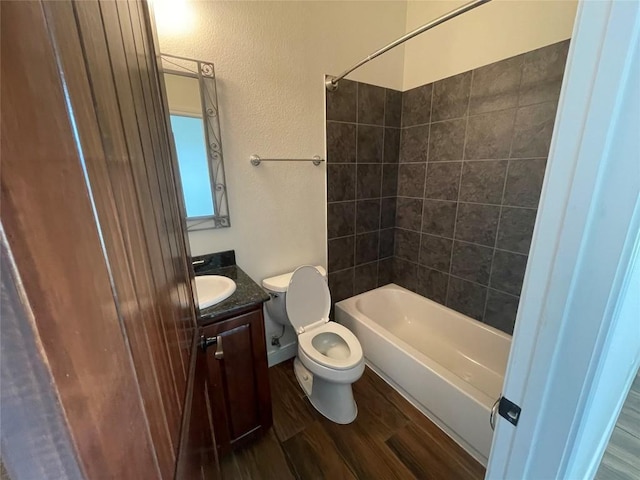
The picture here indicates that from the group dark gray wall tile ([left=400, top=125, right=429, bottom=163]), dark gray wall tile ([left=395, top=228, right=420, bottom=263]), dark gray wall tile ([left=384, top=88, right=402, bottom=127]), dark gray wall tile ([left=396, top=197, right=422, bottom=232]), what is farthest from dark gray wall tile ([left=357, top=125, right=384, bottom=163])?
dark gray wall tile ([left=395, top=228, right=420, bottom=263])

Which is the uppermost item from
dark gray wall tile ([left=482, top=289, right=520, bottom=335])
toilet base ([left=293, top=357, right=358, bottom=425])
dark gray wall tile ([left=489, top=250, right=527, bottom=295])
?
dark gray wall tile ([left=489, top=250, right=527, bottom=295])

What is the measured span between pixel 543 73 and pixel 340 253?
1.64 metres

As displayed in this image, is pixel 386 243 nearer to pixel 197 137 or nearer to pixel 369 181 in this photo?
pixel 369 181

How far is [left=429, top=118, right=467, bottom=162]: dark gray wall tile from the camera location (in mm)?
1883

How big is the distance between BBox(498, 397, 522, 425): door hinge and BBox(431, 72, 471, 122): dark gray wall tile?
1.85 meters

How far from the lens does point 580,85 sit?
1.36 feet

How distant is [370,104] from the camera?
2014 mm

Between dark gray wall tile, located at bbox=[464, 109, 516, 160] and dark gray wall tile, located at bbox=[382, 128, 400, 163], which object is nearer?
dark gray wall tile, located at bbox=[464, 109, 516, 160]

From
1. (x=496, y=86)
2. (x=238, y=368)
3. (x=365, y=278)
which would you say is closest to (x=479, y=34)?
(x=496, y=86)

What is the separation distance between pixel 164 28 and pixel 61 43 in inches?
56.5

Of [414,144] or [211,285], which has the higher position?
[414,144]

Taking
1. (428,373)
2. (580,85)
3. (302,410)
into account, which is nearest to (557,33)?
(580,85)

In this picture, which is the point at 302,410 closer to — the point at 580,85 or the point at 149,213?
the point at 149,213

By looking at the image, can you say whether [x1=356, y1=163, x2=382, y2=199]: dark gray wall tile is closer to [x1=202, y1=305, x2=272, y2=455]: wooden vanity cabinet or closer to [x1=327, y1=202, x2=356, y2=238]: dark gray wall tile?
[x1=327, y1=202, x2=356, y2=238]: dark gray wall tile
